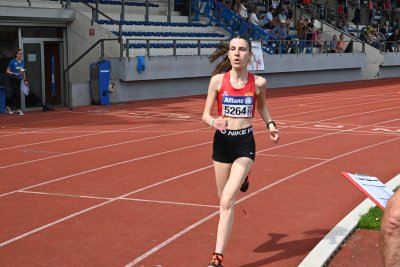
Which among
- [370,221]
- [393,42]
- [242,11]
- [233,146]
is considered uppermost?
[242,11]

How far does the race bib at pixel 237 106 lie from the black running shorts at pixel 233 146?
15 centimetres

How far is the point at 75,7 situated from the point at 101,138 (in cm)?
1340

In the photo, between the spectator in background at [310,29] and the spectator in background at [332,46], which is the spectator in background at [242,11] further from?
the spectator in background at [332,46]

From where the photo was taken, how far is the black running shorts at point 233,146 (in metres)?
6.37

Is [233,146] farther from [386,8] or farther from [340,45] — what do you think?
[386,8]

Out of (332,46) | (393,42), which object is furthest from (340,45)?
(393,42)

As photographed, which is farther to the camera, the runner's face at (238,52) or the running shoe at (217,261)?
the runner's face at (238,52)

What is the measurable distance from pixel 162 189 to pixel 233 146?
3.81 m

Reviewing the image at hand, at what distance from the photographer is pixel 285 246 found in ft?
23.5

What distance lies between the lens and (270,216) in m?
8.44

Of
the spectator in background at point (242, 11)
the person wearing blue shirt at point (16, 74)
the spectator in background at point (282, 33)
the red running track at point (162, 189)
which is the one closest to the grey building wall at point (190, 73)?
the spectator in background at point (282, 33)

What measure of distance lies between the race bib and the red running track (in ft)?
4.53

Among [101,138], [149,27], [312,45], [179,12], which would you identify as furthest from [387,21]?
[101,138]

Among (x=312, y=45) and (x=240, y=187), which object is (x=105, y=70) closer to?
(x=312, y=45)
